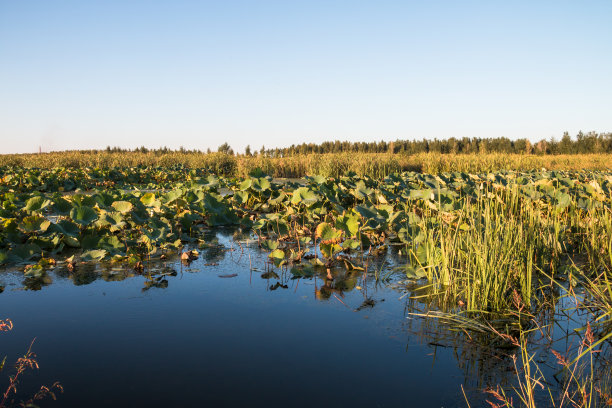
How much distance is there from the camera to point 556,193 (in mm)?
5035

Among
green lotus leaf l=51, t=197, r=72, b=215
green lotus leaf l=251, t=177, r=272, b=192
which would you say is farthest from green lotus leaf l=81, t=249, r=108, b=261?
green lotus leaf l=251, t=177, r=272, b=192

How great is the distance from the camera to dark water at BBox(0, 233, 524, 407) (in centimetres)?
204

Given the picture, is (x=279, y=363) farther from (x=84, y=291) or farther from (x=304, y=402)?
(x=84, y=291)

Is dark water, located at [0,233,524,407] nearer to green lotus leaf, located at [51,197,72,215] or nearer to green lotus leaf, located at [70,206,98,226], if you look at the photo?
green lotus leaf, located at [70,206,98,226]

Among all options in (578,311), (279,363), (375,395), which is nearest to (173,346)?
(279,363)

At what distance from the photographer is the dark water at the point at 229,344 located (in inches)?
80.1

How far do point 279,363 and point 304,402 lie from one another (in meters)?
0.36

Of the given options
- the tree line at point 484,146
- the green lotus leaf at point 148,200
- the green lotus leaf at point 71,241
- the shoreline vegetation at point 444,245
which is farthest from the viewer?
the tree line at point 484,146

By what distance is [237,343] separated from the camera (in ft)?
8.32

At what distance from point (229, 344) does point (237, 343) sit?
47 mm

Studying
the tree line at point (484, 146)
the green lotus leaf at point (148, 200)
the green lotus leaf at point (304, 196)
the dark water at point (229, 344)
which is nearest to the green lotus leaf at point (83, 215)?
the dark water at point (229, 344)

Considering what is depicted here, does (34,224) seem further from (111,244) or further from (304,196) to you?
(304,196)

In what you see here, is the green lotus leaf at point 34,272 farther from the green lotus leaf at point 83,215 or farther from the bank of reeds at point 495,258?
the bank of reeds at point 495,258

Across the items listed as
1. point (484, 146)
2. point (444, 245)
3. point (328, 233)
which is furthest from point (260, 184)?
point (484, 146)
